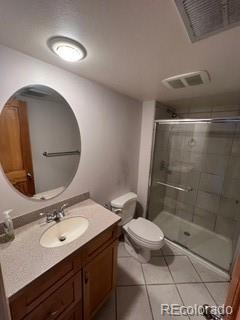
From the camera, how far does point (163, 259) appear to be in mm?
1859

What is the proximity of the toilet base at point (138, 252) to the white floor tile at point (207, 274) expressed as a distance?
596 millimetres

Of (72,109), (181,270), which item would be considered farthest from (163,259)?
(72,109)

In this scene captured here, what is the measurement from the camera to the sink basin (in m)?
1.13

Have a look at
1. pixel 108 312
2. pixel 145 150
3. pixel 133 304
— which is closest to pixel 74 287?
pixel 108 312

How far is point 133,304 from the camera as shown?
1364 mm

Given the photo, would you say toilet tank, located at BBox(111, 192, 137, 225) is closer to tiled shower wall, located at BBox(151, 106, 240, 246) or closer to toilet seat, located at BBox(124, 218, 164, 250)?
toilet seat, located at BBox(124, 218, 164, 250)

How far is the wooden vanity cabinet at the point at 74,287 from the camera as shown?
0.74 m

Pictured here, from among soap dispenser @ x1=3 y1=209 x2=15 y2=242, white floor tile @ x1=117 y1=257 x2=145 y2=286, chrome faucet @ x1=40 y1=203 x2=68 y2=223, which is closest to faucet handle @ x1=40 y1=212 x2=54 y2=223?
chrome faucet @ x1=40 y1=203 x2=68 y2=223

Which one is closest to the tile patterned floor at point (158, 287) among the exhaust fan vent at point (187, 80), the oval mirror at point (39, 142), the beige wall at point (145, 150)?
the beige wall at point (145, 150)

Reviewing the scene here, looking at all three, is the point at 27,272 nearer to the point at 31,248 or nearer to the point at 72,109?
the point at 31,248

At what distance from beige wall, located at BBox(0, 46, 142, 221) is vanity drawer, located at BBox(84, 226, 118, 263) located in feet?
1.74

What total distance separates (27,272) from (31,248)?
7.2 inches

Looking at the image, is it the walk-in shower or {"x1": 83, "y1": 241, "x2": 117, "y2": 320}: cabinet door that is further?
the walk-in shower

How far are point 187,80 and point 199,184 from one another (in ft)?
5.35
